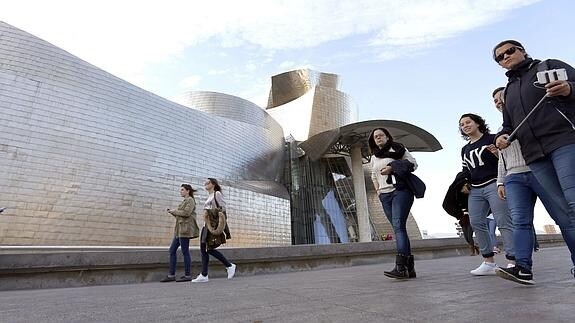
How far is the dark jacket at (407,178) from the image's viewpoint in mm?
3271

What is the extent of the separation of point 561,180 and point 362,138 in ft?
67.9

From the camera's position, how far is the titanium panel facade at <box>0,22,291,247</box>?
11.6 m

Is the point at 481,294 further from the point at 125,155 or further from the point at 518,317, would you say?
the point at 125,155

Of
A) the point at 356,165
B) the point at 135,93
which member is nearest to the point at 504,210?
the point at 135,93

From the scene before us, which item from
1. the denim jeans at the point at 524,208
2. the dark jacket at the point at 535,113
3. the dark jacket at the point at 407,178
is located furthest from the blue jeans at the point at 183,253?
the dark jacket at the point at 535,113

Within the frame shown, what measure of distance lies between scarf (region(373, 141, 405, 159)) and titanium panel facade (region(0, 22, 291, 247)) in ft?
39.3

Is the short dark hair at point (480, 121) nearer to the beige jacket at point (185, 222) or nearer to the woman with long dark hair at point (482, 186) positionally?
the woman with long dark hair at point (482, 186)

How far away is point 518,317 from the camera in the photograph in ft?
4.61

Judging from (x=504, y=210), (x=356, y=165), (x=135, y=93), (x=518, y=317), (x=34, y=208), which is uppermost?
(x=135, y=93)

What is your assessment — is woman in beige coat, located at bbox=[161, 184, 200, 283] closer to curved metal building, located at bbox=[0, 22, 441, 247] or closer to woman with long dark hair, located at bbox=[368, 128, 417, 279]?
woman with long dark hair, located at bbox=[368, 128, 417, 279]

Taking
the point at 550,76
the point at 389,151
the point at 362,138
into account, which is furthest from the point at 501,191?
the point at 362,138

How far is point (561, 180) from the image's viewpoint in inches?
86.8

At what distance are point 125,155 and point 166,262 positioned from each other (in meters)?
9.96

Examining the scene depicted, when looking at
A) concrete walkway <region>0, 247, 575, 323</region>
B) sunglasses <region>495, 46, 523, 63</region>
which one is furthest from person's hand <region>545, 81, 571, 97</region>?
concrete walkway <region>0, 247, 575, 323</region>
